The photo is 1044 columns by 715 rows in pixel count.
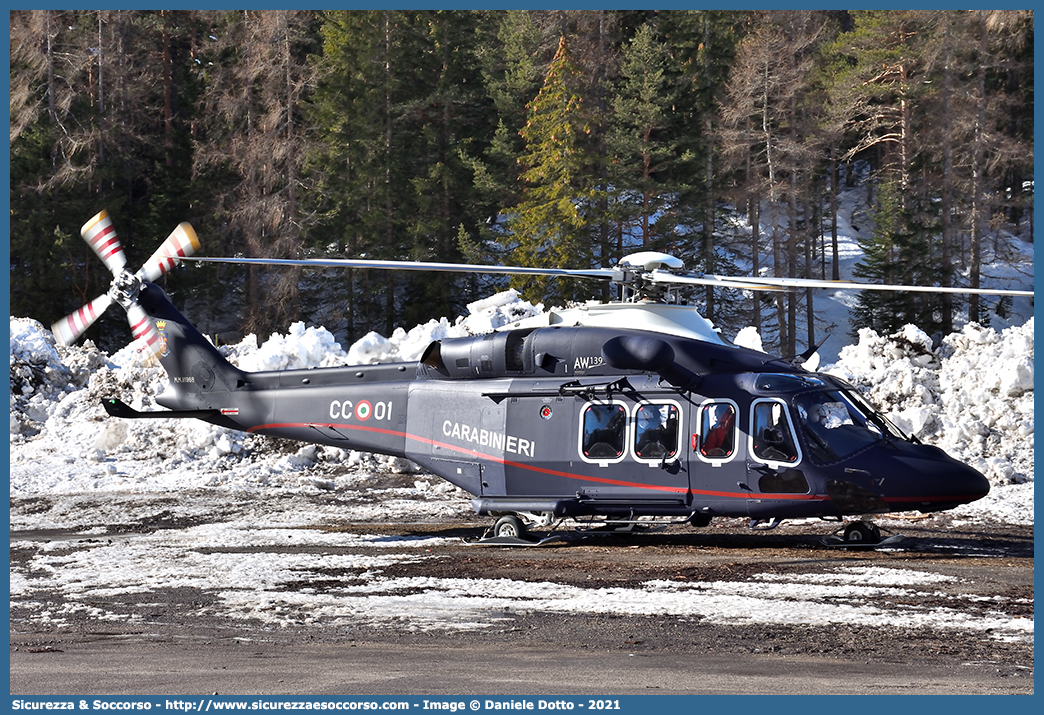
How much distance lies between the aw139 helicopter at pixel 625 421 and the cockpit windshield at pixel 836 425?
0.01 metres

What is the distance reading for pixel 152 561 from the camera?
36.7 ft

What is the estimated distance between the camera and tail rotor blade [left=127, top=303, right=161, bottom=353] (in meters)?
14.6

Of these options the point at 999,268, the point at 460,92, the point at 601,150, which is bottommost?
the point at 999,268

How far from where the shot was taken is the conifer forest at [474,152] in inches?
1305

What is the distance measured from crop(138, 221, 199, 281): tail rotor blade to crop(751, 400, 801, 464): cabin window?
23.4ft

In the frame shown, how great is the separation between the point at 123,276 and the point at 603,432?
23.9 ft

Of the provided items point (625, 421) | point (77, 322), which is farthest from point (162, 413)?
point (625, 421)

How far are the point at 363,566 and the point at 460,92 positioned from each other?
3012cm

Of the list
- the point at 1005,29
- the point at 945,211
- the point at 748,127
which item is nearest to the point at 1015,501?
the point at 945,211

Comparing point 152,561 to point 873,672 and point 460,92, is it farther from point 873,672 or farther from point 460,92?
point 460,92

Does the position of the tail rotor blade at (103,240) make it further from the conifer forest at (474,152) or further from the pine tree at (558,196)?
the conifer forest at (474,152)

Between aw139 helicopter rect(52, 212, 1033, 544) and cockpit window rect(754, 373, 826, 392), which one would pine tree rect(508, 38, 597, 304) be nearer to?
aw139 helicopter rect(52, 212, 1033, 544)

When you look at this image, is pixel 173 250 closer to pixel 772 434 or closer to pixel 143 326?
pixel 143 326

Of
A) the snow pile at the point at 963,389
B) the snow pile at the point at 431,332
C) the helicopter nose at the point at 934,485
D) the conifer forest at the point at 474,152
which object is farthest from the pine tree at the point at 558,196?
the helicopter nose at the point at 934,485
